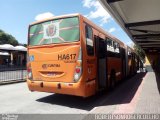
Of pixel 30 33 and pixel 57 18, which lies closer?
pixel 57 18

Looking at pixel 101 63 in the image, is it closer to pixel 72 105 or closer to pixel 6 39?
pixel 72 105

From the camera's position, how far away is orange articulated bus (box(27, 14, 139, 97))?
26.4ft

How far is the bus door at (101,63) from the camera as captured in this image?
31.7ft

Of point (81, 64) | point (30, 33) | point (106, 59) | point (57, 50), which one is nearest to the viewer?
point (81, 64)

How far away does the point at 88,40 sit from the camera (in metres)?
8.66

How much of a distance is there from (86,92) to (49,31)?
2.76 metres

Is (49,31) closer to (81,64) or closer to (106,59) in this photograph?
(81,64)

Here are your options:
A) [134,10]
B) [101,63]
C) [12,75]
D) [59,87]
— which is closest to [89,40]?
[101,63]

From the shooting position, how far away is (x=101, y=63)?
10.1 meters

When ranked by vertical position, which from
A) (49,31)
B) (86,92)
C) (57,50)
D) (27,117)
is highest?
(49,31)

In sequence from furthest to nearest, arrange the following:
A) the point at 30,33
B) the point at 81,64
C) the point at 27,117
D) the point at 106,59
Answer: the point at 106,59 < the point at 30,33 < the point at 81,64 < the point at 27,117

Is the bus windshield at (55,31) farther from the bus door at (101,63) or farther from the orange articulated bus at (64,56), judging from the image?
the bus door at (101,63)

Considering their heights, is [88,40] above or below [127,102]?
above

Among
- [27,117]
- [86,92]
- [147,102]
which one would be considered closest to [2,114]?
[27,117]
